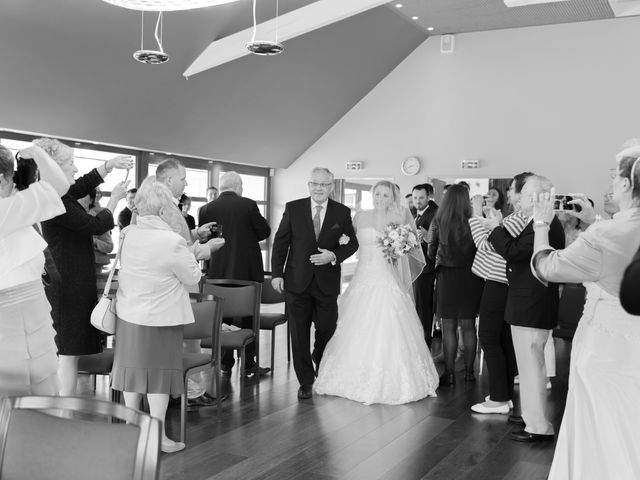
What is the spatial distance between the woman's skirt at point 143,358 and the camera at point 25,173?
1.11 metres

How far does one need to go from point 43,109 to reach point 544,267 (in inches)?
265

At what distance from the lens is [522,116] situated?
35.6 ft

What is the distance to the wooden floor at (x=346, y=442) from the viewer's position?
11.9ft

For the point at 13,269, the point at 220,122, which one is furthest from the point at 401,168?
the point at 13,269

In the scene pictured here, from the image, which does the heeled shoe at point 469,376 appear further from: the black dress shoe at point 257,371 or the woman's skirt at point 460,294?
the black dress shoe at point 257,371

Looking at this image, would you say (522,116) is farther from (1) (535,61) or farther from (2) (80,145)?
(2) (80,145)

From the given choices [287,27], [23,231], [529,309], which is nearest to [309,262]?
[529,309]

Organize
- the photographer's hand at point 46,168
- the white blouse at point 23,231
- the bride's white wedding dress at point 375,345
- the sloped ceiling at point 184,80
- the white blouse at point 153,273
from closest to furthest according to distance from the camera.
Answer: the white blouse at point 23,231 < the photographer's hand at point 46,168 < the white blouse at point 153,273 < the bride's white wedding dress at point 375,345 < the sloped ceiling at point 184,80

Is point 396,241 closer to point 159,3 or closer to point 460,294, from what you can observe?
point 460,294

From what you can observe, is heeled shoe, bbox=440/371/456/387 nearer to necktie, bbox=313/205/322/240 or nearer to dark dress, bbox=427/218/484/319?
dark dress, bbox=427/218/484/319

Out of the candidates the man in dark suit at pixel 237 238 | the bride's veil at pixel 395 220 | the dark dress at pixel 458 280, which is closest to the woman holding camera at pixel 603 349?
the bride's veil at pixel 395 220

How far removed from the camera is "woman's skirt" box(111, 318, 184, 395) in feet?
11.8

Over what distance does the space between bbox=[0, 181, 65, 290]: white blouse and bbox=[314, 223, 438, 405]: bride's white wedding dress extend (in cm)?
304

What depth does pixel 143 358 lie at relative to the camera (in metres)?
3.63
